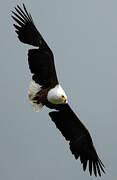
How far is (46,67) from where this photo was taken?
11148 mm

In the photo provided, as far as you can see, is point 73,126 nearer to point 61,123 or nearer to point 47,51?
point 61,123

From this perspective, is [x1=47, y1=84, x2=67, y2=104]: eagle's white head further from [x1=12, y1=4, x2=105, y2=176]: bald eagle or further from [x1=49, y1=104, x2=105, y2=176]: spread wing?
[x1=49, y1=104, x2=105, y2=176]: spread wing

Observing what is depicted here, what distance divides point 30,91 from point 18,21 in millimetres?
1065

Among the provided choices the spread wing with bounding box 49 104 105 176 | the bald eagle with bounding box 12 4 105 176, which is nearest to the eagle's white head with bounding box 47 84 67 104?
the bald eagle with bounding box 12 4 105 176

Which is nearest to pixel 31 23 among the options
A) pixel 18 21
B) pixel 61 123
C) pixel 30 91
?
pixel 18 21

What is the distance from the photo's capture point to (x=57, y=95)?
1105 cm

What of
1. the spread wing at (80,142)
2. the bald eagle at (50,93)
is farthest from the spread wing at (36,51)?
the spread wing at (80,142)

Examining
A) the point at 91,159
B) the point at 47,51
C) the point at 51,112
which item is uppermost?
the point at 47,51

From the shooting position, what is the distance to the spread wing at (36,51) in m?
10.9

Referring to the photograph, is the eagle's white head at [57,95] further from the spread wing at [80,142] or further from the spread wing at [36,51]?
the spread wing at [80,142]

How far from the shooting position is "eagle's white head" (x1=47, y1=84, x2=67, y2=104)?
1106 cm

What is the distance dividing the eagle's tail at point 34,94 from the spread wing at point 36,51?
15 cm

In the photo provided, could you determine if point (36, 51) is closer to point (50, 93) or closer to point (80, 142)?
point (50, 93)

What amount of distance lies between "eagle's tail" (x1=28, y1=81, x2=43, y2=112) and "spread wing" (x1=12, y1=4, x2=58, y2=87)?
0.15 meters
